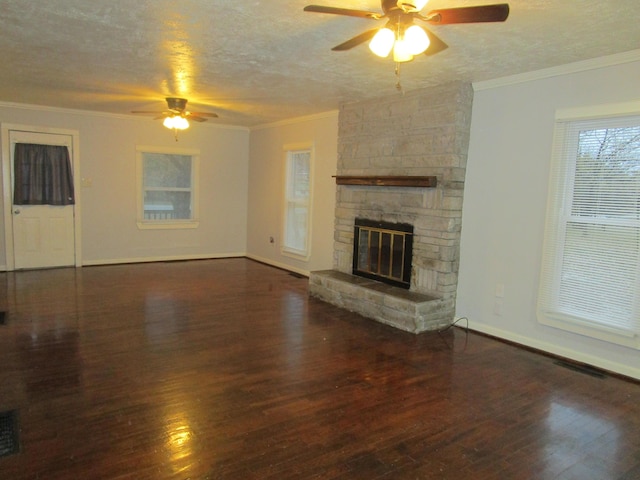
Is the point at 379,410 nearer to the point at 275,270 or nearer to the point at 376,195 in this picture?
the point at 376,195

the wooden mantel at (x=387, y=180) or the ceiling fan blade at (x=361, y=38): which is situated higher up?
the ceiling fan blade at (x=361, y=38)

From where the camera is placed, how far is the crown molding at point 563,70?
334 centimetres

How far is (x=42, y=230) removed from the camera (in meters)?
6.82

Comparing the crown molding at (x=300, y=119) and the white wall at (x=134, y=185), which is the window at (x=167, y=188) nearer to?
the white wall at (x=134, y=185)

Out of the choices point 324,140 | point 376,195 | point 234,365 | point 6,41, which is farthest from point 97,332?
point 324,140

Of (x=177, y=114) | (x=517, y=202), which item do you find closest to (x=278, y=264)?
(x=177, y=114)

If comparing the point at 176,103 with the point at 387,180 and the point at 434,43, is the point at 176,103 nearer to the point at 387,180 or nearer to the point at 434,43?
the point at 387,180

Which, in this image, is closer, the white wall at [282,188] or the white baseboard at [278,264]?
the white wall at [282,188]

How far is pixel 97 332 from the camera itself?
4074 mm

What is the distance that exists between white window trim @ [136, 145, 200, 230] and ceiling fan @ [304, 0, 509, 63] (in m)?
5.86

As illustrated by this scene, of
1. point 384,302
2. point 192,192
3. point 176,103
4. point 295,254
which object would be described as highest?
point 176,103

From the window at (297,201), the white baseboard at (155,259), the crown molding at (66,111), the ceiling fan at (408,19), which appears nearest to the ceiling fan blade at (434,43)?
the ceiling fan at (408,19)

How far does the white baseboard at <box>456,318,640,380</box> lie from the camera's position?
3471 mm

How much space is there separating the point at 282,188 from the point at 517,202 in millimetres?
4222
